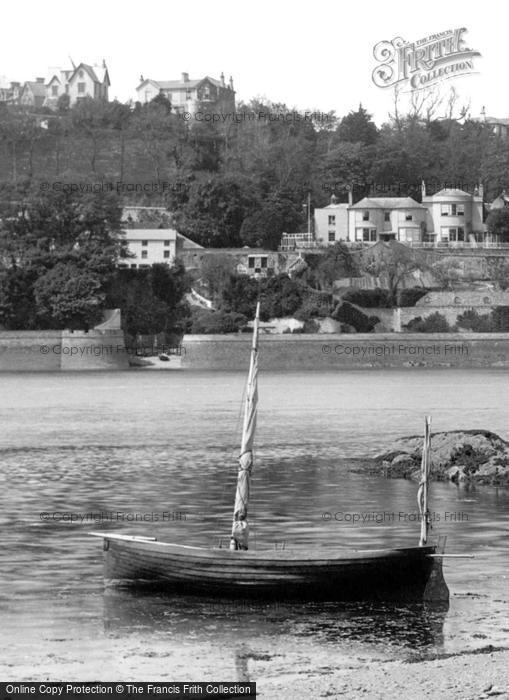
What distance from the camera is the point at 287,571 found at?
24.1m

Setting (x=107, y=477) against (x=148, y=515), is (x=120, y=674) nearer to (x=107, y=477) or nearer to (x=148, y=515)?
(x=148, y=515)

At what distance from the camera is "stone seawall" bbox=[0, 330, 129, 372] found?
126562mm

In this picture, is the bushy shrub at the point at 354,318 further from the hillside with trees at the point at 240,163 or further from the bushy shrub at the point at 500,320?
the hillside with trees at the point at 240,163

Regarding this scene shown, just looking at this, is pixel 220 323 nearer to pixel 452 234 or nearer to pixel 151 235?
pixel 151 235

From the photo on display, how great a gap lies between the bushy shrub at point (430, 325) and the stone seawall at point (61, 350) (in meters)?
24.4

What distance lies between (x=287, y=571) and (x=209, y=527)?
35.4ft

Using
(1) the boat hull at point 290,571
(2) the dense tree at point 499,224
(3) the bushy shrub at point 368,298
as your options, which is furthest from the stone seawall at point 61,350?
(1) the boat hull at point 290,571

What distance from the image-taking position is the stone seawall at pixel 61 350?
415 feet

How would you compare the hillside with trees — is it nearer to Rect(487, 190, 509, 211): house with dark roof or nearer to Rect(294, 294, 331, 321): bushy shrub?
Rect(487, 190, 509, 211): house with dark roof

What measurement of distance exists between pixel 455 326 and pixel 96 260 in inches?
1212

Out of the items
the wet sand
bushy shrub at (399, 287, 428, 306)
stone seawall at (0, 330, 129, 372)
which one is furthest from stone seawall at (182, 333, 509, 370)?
the wet sand

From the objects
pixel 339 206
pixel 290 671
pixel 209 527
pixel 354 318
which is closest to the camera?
pixel 290 671

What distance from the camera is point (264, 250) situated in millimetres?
143750

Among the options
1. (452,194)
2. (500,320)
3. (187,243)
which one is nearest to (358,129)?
(452,194)
